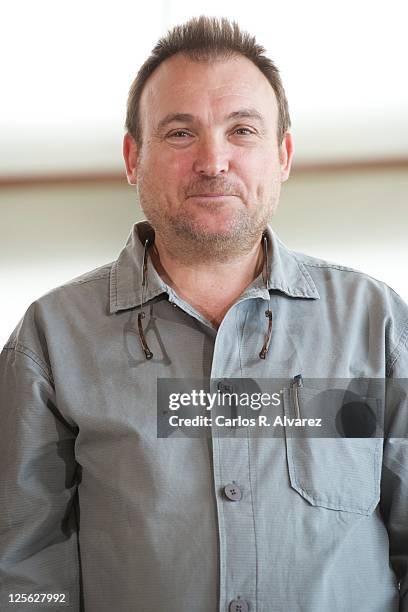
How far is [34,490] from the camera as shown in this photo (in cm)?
123

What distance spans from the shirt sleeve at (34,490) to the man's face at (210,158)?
0.32 meters

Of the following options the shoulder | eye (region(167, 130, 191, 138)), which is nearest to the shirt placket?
the shoulder

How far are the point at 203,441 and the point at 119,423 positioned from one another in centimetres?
13

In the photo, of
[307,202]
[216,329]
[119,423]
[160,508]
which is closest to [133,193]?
[307,202]

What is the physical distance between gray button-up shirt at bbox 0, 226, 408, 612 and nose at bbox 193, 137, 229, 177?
0.18 metres

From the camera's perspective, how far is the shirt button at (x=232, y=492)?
3.77 ft

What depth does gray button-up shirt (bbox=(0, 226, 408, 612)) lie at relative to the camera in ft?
3.76

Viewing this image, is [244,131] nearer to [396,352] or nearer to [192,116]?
[192,116]

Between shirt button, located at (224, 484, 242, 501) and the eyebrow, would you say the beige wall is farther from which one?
shirt button, located at (224, 484, 242, 501)

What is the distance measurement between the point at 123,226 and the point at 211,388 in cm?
68

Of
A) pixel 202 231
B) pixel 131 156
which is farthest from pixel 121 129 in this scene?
pixel 202 231

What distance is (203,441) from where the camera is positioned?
1199 mm

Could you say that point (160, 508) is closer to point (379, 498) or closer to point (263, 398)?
point (263, 398)

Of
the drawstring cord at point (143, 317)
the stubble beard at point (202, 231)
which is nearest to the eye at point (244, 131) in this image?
the stubble beard at point (202, 231)
